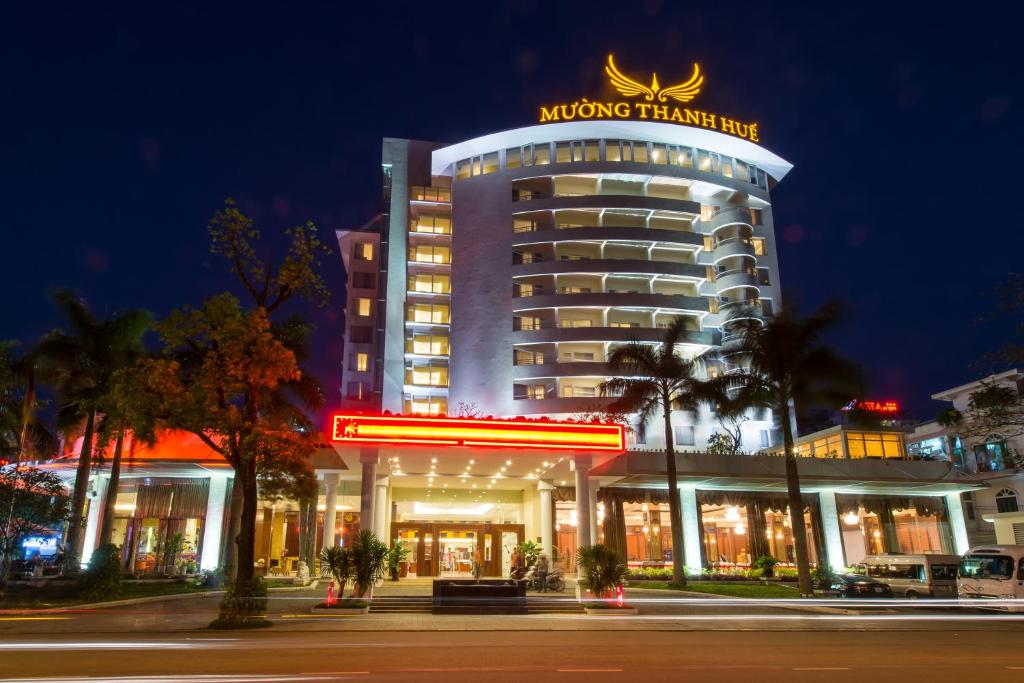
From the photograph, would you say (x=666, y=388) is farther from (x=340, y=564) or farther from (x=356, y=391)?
(x=356, y=391)

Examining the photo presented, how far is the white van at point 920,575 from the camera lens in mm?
31812

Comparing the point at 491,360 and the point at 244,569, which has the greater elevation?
the point at 491,360

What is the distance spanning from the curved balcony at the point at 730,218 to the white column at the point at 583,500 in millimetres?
45361

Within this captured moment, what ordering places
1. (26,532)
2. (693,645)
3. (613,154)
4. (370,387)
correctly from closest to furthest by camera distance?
1. (693,645)
2. (26,532)
3. (613,154)
4. (370,387)

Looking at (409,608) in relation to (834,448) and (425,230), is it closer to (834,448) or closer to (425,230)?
(834,448)

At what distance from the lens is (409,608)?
991 inches

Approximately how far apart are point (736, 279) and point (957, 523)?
2892 centimetres

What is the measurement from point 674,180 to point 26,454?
55931 millimetres

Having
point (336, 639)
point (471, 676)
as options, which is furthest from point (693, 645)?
point (336, 639)

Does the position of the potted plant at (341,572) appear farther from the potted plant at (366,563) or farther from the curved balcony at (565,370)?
the curved balcony at (565,370)

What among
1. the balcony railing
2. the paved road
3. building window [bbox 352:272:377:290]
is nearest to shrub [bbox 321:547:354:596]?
the paved road

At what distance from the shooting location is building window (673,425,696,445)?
61.9 meters

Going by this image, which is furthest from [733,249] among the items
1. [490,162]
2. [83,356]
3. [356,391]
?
[83,356]

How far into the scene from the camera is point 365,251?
79.1m
